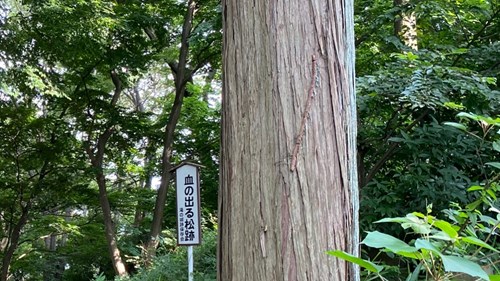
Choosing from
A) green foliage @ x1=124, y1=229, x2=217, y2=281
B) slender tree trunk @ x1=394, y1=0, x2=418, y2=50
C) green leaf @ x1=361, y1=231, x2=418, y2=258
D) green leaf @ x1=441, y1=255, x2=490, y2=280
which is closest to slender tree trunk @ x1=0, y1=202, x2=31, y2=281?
green foliage @ x1=124, y1=229, x2=217, y2=281

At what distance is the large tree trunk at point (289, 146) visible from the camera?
3.81ft

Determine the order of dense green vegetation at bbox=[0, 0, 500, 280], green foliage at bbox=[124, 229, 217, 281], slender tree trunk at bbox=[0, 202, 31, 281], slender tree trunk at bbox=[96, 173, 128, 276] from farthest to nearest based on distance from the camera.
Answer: slender tree trunk at bbox=[0, 202, 31, 281]
slender tree trunk at bbox=[96, 173, 128, 276]
green foliage at bbox=[124, 229, 217, 281]
dense green vegetation at bbox=[0, 0, 500, 280]

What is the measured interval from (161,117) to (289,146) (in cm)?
872

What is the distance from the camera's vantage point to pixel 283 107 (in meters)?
1.22

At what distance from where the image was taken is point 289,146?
120 cm

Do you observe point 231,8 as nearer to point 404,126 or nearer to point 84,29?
point 404,126

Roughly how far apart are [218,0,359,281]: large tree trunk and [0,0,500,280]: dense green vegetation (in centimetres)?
235

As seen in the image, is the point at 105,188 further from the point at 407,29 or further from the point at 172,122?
the point at 407,29

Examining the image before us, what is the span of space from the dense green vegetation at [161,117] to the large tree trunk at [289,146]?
2353mm

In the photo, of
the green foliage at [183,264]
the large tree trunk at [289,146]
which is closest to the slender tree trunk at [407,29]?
the green foliage at [183,264]

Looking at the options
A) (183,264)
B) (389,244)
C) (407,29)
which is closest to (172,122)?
(183,264)

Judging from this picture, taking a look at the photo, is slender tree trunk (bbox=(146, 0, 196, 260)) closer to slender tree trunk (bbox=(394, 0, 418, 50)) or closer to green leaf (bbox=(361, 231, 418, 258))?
slender tree trunk (bbox=(394, 0, 418, 50))

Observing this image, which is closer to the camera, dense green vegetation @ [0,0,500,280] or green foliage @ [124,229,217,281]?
dense green vegetation @ [0,0,500,280]

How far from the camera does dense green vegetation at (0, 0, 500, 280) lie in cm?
366
